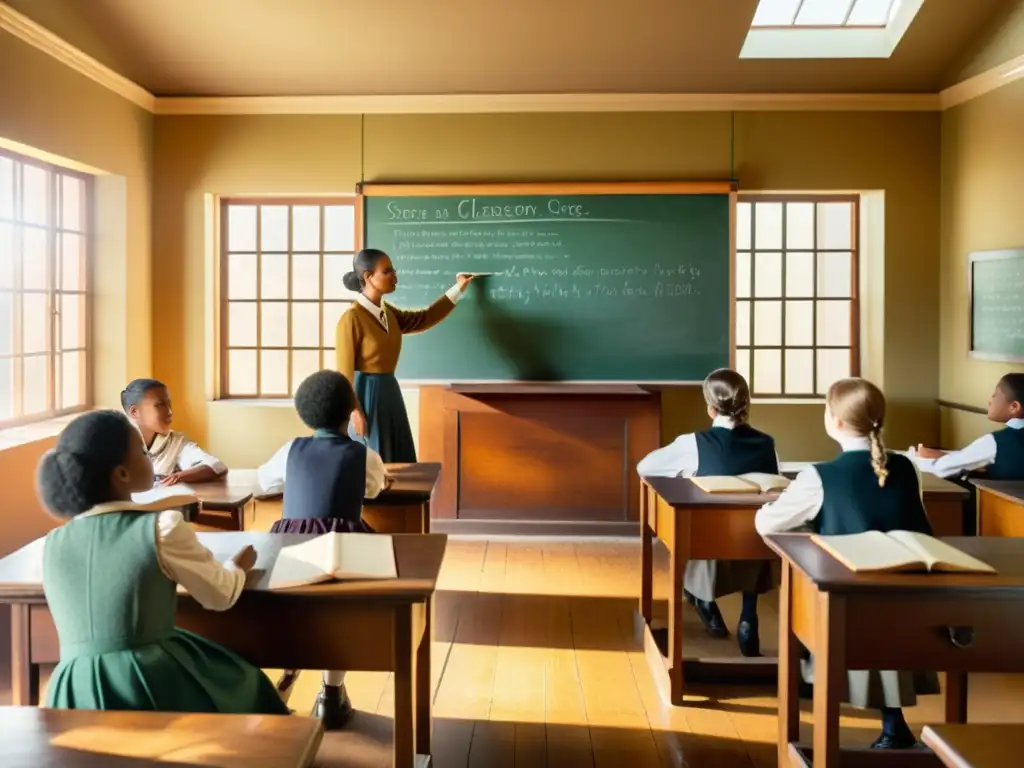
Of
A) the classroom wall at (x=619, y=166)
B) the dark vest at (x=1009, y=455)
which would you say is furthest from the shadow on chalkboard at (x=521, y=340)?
the dark vest at (x=1009, y=455)

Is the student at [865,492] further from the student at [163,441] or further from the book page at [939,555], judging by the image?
the student at [163,441]

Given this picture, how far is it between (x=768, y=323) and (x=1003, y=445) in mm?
2261

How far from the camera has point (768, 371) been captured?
5.89 m

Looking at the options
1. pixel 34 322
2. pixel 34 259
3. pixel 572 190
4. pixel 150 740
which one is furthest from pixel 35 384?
pixel 150 740

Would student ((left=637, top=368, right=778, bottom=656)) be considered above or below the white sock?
above

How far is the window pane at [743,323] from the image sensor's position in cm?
585

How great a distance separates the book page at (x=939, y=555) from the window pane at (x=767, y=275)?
12.5 ft

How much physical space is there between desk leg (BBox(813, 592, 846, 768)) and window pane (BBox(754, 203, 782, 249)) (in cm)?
408

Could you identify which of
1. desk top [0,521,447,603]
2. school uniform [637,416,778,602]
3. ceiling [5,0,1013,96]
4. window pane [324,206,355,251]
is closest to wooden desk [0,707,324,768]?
desk top [0,521,447,603]

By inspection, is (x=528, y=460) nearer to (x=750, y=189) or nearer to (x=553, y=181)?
(x=553, y=181)

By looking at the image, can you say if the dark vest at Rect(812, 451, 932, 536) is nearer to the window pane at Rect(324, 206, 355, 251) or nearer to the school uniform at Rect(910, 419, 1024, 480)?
the school uniform at Rect(910, 419, 1024, 480)

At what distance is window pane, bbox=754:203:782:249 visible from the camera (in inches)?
230

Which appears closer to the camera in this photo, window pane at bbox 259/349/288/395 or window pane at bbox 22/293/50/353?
window pane at bbox 22/293/50/353

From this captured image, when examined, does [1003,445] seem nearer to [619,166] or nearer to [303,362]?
[619,166]
